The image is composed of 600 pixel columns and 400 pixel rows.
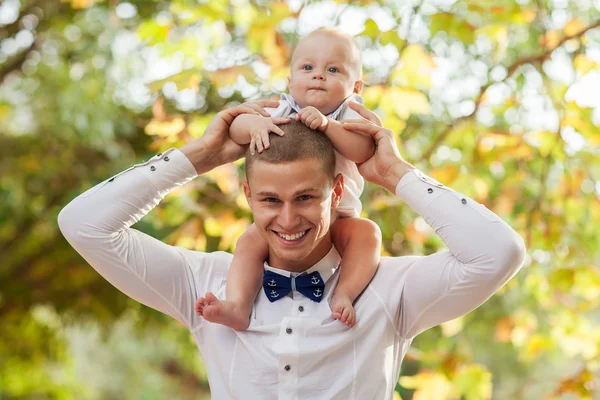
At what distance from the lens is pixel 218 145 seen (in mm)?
2107

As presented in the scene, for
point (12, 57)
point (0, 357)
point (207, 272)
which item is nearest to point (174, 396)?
point (0, 357)

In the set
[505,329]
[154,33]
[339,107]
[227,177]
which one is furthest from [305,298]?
[505,329]

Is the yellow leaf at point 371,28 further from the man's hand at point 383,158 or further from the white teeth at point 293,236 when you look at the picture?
the white teeth at point 293,236

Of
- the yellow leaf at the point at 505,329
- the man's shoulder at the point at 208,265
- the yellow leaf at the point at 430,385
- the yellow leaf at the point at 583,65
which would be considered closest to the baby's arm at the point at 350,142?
the man's shoulder at the point at 208,265

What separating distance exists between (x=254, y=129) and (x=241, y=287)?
0.42 meters

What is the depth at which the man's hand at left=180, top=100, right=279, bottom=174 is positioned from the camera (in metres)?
2.09

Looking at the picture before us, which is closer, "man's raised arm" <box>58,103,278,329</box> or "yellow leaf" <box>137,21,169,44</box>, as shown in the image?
"man's raised arm" <box>58,103,278,329</box>

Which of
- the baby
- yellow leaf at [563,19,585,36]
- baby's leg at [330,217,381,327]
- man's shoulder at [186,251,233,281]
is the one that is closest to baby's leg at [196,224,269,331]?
the baby

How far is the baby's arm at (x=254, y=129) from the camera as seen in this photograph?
1.95 metres

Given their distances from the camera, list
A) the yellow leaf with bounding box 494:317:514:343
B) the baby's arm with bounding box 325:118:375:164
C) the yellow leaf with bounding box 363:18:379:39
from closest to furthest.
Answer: the baby's arm with bounding box 325:118:375:164
the yellow leaf with bounding box 363:18:379:39
the yellow leaf with bounding box 494:317:514:343

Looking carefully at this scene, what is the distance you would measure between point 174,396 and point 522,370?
19.3ft

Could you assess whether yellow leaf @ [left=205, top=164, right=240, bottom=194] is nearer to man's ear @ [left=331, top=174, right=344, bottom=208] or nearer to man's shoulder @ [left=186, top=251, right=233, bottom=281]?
man's shoulder @ [left=186, top=251, right=233, bottom=281]

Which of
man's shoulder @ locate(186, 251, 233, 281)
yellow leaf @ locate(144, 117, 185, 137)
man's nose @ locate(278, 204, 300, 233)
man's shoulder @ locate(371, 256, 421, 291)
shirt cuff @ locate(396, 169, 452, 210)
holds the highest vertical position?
shirt cuff @ locate(396, 169, 452, 210)

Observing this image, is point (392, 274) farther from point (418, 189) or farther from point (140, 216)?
point (140, 216)
